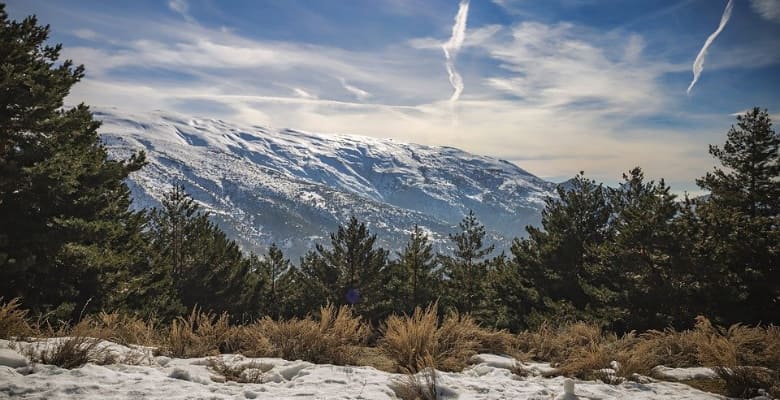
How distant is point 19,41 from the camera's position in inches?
505

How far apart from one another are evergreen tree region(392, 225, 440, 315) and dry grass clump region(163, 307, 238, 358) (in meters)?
26.3

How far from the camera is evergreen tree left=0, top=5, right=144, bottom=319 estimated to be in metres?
11.9

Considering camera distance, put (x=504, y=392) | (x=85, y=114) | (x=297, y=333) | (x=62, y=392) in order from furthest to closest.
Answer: (x=85, y=114)
(x=297, y=333)
(x=504, y=392)
(x=62, y=392)

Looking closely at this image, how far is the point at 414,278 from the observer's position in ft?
111

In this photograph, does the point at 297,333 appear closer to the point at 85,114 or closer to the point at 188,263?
the point at 85,114

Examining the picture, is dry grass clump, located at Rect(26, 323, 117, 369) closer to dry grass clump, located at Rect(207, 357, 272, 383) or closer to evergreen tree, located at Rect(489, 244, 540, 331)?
dry grass clump, located at Rect(207, 357, 272, 383)

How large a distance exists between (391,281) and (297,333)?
2619cm

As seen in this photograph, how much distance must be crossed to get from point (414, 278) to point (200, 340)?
28489 mm

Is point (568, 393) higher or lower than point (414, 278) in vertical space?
higher

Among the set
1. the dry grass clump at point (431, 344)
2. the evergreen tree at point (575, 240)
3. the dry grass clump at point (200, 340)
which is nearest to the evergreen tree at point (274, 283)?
the evergreen tree at point (575, 240)

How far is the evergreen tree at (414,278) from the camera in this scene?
A: 109 ft

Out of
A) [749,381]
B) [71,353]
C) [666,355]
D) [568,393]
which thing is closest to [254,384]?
[71,353]

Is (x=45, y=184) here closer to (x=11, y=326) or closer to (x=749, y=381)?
(x=11, y=326)

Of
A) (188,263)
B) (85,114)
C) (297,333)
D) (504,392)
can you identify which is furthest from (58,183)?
(188,263)
